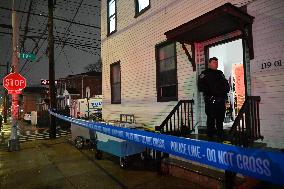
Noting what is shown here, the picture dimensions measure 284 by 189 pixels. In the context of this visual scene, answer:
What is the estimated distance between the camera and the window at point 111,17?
12748 mm

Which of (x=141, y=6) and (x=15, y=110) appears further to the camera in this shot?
(x=15, y=110)

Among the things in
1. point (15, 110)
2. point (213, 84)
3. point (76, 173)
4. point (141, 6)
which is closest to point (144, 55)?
point (141, 6)

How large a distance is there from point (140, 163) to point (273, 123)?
4.28 m

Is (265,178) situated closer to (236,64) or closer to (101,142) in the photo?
(101,142)

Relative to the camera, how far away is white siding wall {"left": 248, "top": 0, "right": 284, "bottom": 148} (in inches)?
218

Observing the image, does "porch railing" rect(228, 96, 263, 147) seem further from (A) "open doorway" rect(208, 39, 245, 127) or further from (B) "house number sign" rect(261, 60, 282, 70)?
(A) "open doorway" rect(208, 39, 245, 127)

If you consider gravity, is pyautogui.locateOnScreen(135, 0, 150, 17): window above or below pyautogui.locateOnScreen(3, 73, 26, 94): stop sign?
above

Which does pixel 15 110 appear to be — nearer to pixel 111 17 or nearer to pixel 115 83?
pixel 115 83

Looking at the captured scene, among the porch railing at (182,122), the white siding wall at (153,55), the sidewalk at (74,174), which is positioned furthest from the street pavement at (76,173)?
the white siding wall at (153,55)

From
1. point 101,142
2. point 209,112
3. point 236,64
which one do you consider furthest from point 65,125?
point 209,112

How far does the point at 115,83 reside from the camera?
1262 cm

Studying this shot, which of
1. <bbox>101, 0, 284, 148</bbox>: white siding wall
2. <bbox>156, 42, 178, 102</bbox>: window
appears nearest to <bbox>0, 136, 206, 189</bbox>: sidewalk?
<bbox>101, 0, 284, 148</bbox>: white siding wall

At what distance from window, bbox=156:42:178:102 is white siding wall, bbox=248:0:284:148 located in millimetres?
3018

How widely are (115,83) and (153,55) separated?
12.1 ft
